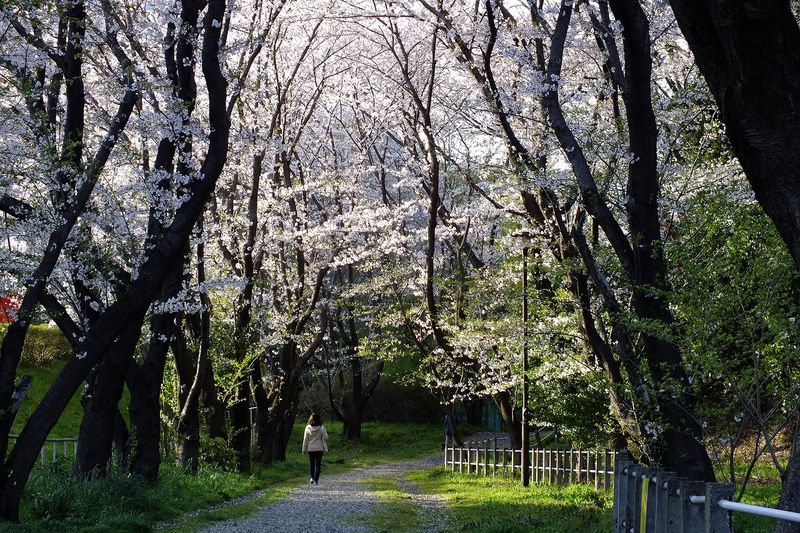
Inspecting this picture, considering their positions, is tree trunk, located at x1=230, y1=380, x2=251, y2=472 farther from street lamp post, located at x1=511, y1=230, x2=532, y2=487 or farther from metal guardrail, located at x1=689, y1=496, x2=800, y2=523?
metal guardrail, located at x1=689, y1=496, x2=800, y2=523

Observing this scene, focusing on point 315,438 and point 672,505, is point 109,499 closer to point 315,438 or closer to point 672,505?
point 315,438

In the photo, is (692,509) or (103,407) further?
(103,407)

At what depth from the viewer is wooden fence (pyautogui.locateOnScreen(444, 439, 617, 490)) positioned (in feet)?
55.8

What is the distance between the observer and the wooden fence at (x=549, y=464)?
17.0 m

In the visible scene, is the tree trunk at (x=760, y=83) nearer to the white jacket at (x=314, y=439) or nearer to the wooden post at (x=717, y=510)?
the wooden post at (x=717, y=510)

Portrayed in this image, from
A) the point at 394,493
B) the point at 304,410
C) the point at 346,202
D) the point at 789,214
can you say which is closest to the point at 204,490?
the point at 394,493

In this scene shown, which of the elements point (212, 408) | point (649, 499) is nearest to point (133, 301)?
point (649, 499)

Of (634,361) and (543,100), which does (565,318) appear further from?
(543,100)

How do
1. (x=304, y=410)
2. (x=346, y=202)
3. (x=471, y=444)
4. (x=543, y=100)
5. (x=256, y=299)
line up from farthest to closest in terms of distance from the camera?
(x=304, y=410)
(x=346, y=202)
(x=471, y=444)
(x=256, y=299)
(x=543, y=100)

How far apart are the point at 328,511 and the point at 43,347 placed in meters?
20.1

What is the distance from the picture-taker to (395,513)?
13789mm

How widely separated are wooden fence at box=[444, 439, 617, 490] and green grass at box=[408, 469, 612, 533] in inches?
21.9

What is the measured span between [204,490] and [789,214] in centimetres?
1249

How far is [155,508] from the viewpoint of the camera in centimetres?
1223
